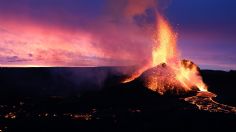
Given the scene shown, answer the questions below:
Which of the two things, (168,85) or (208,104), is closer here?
(208,104)

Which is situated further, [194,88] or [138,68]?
[138,68]

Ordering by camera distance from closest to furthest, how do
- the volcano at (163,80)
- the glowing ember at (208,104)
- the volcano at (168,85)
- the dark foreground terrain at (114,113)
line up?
the dark foreground terrain at (114,113)
the glowing ember at (208,104)
the volcano at (168,85)
the volcano at (163,80)

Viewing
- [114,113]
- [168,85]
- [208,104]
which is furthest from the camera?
[168,85]

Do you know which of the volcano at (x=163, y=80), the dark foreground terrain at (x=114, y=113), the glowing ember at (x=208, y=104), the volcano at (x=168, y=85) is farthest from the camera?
the volcano at (x=163, y=80)

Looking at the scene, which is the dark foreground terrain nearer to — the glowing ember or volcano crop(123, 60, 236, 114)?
the glowing ember

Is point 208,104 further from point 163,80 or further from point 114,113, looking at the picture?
point 114,113

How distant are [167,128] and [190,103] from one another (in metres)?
26.3

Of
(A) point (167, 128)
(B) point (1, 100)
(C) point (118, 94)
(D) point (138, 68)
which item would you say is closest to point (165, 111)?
(A) point (167, 128)

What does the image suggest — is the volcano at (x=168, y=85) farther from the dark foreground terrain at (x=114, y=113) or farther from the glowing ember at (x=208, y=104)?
the dark foreground terrain at (x=114, y=113)

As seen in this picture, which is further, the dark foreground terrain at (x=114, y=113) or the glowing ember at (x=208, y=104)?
the glowing ember at (x=208, y=104)

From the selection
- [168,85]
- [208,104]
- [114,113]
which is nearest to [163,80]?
[168,85]

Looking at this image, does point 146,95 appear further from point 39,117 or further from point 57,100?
point 39,117

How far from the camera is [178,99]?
87500 mm

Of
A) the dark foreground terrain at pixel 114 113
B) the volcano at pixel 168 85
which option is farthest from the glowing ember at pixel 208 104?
the dark foreground terrain at pixel 114 113
